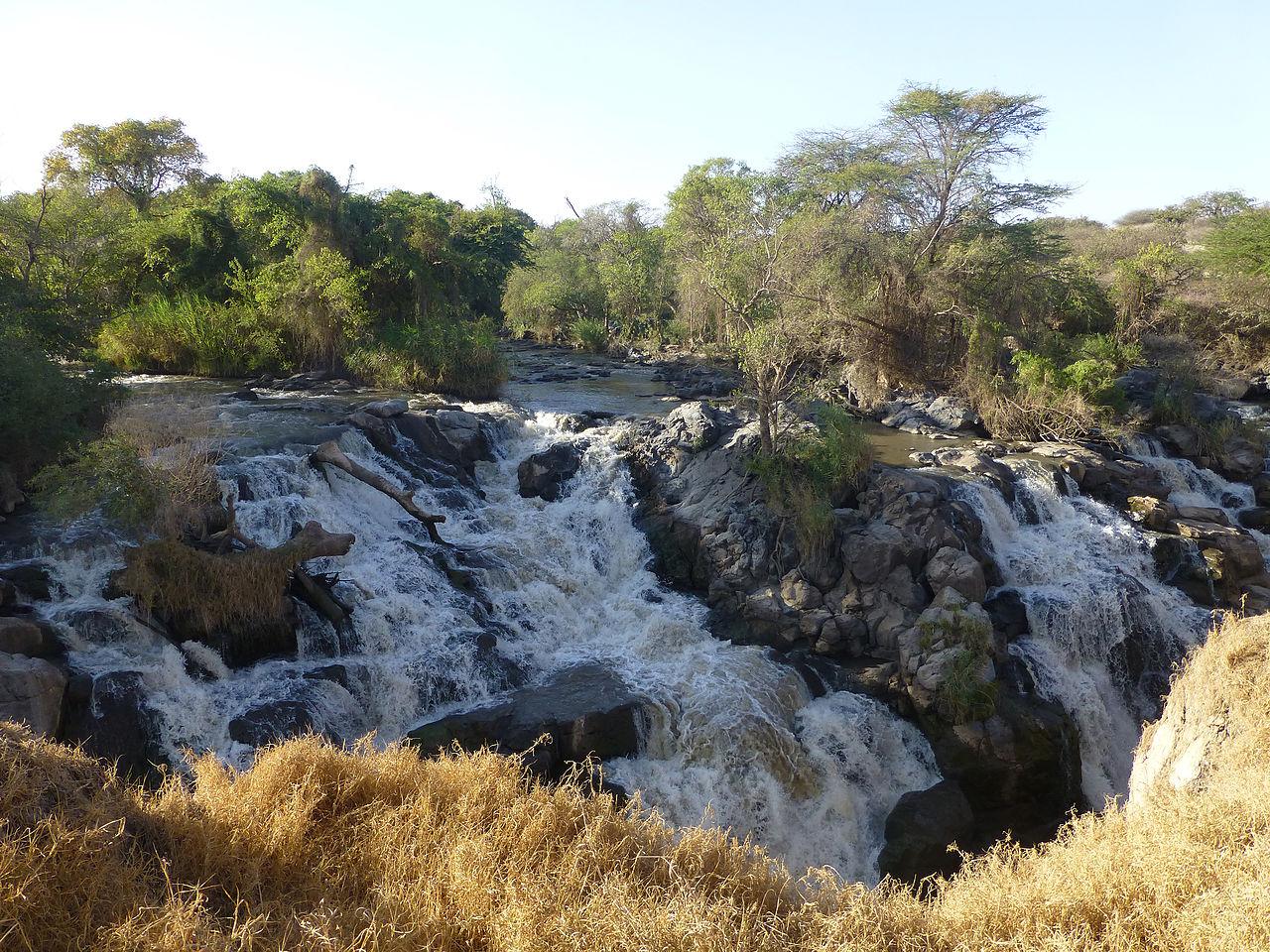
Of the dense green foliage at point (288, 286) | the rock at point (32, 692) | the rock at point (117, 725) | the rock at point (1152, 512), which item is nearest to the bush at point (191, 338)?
the dense green foliage at point (288, 286)

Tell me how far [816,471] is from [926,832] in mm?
5582

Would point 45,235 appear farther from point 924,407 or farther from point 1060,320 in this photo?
point 1060,320

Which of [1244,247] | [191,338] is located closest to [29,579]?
[191,338]

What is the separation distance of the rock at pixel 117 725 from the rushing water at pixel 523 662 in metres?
0.14

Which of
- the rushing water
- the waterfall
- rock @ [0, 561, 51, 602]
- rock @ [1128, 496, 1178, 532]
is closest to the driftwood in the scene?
the rushing water

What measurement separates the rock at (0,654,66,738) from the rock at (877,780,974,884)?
820 centimetres

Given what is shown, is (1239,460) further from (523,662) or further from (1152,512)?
(523,662)

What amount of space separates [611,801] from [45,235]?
56.2 ft

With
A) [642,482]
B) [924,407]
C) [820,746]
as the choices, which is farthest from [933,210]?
[820,746]

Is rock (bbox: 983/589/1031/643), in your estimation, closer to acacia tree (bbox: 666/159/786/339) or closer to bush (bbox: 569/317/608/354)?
acacia tree (bbox: 666/159/786/339)

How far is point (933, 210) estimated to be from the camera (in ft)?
68.8

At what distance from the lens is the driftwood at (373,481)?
1158 cm

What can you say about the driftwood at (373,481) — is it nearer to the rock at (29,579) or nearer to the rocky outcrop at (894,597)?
the rocky outcrop at (894,597)

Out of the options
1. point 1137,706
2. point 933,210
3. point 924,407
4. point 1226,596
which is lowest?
point 1137,706
